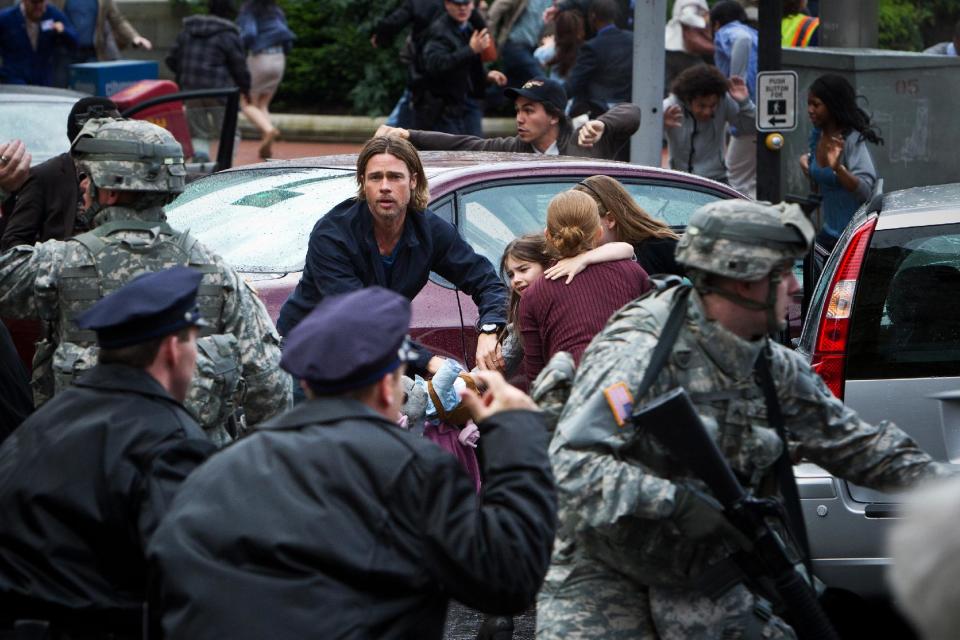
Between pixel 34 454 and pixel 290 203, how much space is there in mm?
3872

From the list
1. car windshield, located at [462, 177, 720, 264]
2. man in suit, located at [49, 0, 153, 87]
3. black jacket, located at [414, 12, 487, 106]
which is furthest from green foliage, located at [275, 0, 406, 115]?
car windshield, located at [462, 177, 720, 264]

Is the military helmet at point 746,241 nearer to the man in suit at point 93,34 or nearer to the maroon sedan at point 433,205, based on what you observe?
the maroon sedan at point 433,205

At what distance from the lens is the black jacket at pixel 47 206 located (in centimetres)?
662

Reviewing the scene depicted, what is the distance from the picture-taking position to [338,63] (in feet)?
70.3

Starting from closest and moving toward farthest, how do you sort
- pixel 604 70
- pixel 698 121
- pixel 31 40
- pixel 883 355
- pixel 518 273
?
A: pixel 883 355 < pixel 518 273 < pixel 698 121 < pixel 604 70 < pixel 31 40

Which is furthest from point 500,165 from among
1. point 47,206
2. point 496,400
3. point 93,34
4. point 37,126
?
point 93,34

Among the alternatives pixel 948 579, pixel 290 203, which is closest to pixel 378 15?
pixel 290 203

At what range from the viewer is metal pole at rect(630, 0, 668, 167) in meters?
9.98

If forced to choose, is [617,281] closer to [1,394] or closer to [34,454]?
[1,394]

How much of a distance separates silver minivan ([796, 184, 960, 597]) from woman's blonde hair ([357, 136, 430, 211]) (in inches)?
63.5

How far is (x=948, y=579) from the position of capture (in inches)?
72.0

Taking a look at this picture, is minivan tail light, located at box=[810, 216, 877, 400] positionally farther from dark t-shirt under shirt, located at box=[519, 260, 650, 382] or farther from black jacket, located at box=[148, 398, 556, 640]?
black jacket, located at box=[148, 398, 556, 640]

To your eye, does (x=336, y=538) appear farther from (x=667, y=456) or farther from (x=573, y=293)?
(x=573, y=293)

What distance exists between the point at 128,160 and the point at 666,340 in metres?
1.88
